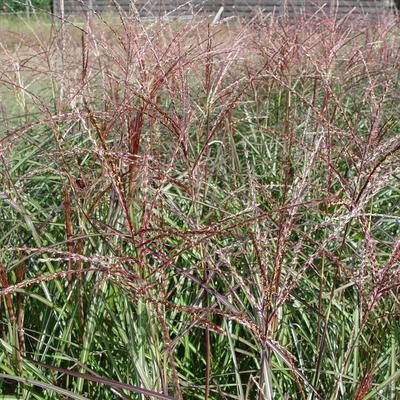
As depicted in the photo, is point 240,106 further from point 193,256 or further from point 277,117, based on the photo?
point 193,256

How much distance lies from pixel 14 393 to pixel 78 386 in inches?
8.6

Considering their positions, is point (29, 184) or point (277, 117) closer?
point (29, 184)

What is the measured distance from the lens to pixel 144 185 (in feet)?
4.63

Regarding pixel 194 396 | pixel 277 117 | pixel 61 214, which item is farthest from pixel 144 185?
pixel 277 117

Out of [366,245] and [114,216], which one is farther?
[114,216]

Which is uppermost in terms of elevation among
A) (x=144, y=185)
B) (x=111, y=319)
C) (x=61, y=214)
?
(x=144, y=185)

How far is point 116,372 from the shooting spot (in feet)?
6.08

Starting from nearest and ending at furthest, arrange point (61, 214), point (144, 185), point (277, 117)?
point (144, 185)
point (61, 214)
point (277, 117)

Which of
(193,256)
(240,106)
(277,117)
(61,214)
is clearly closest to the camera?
(193,256)

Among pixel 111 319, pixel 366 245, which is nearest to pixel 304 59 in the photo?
pixel 111 319

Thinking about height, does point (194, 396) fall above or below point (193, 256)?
below

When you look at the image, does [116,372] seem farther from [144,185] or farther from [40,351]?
[144,185]

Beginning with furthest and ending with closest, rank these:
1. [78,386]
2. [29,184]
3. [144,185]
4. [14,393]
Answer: [29,184] < [14,393] < [78,386] < [144,185]

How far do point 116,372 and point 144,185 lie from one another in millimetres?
606
